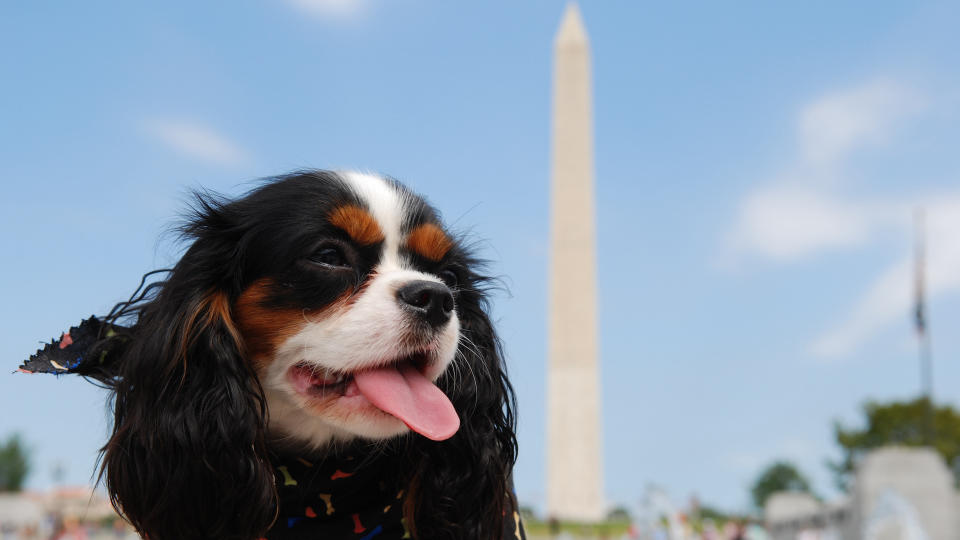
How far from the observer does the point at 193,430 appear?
9.25 ft

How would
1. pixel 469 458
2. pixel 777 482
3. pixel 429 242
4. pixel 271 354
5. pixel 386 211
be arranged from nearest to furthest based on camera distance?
1. pixel 271 354
2. pixel 386 211
3. pixel 429 242
4. pixel 469 458
5. pixel 777 482

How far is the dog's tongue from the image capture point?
8.85ft

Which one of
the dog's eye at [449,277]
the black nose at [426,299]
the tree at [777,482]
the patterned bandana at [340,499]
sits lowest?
the tree at [777,482]

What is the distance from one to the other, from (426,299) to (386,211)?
14.7 inches

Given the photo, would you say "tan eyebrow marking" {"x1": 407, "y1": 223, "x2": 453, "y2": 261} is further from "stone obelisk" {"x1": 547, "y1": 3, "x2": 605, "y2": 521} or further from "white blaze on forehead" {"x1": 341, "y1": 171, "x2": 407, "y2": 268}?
"stone obelisk" {"x1": 547, "y1": 3, "x2": 605, "y2": 521}

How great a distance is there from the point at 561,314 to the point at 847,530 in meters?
15.1

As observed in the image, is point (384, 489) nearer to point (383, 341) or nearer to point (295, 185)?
point (383, 341)

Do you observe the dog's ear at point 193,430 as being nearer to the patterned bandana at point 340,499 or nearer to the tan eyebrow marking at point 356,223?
the patterned bandana at point 340,499

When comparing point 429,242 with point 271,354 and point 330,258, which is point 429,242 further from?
point 271,354

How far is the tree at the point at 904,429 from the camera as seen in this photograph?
4881 centimetres

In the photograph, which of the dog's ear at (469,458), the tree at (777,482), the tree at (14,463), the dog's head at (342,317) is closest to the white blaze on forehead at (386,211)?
the dog's head at (342,317)

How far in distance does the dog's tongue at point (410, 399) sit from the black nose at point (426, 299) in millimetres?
194

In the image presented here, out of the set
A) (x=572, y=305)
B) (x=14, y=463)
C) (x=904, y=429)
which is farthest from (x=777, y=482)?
(x=14, y=463)

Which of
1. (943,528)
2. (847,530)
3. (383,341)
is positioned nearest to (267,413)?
(383,341)
